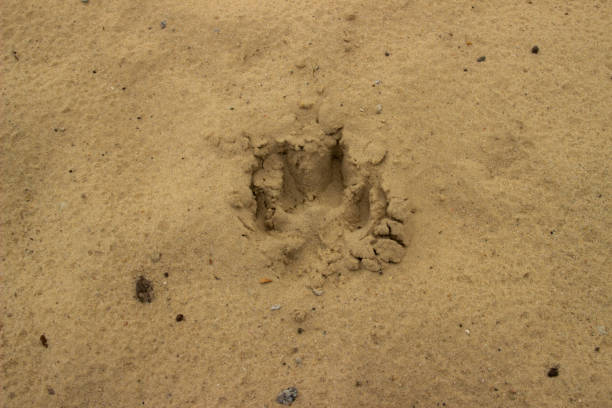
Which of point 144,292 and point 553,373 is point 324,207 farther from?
point 553,373

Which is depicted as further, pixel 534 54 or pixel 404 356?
pixel 534 54

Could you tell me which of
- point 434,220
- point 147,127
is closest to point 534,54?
point 434,220

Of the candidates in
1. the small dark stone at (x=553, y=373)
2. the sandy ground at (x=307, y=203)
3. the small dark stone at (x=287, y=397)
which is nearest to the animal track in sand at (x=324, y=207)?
the sandy ground at (x=307, y=203)

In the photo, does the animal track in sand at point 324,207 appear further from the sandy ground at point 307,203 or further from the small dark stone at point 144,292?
the small dark stone at point 144,292

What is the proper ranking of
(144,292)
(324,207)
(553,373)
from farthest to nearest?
1. (324,207)
2. (144,292)
3. (553,373)

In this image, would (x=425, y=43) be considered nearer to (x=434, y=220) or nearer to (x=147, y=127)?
(x=434, y=220)

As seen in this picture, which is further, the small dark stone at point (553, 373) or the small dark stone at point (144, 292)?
the small dark stone at point (144, 292)

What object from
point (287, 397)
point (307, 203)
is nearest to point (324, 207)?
point (307, 203)
